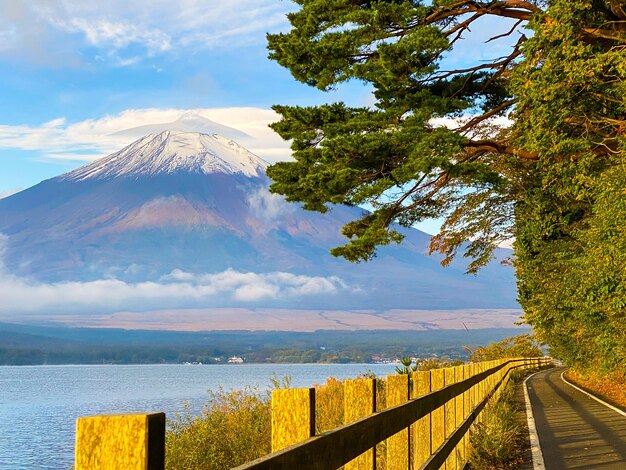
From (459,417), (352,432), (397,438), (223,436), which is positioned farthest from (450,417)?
(352,432)

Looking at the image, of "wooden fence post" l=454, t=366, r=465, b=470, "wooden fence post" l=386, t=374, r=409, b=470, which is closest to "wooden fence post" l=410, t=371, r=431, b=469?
"wooden fence post" l=386, t=374, r=409, b=470

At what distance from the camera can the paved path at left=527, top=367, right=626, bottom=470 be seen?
13.2 m

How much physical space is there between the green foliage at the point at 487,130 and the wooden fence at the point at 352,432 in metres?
6.87

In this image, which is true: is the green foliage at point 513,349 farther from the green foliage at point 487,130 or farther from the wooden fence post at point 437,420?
the wooden fence post at point 437,420

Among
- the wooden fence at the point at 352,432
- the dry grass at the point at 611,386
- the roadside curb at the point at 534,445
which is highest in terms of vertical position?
the wooden fence at the point at 352,432

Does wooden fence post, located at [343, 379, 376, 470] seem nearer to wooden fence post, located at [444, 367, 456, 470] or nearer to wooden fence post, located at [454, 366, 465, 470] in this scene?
wooden fence post, located at [444, 367, 456, 470]

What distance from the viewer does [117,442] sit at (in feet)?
6.86

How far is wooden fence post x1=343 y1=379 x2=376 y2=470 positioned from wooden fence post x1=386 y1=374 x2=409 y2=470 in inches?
44.9

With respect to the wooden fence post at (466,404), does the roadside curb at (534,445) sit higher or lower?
lower

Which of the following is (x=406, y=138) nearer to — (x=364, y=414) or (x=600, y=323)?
(x=600, y=323)

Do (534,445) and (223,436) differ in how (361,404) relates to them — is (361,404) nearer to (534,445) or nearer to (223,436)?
(223,436)

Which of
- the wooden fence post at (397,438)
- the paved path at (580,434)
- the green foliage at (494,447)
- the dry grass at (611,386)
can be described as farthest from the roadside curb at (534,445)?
the wooden fence post at (397,438)

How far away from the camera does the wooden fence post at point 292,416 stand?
3.67 metres

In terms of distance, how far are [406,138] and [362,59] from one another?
11.4ft
